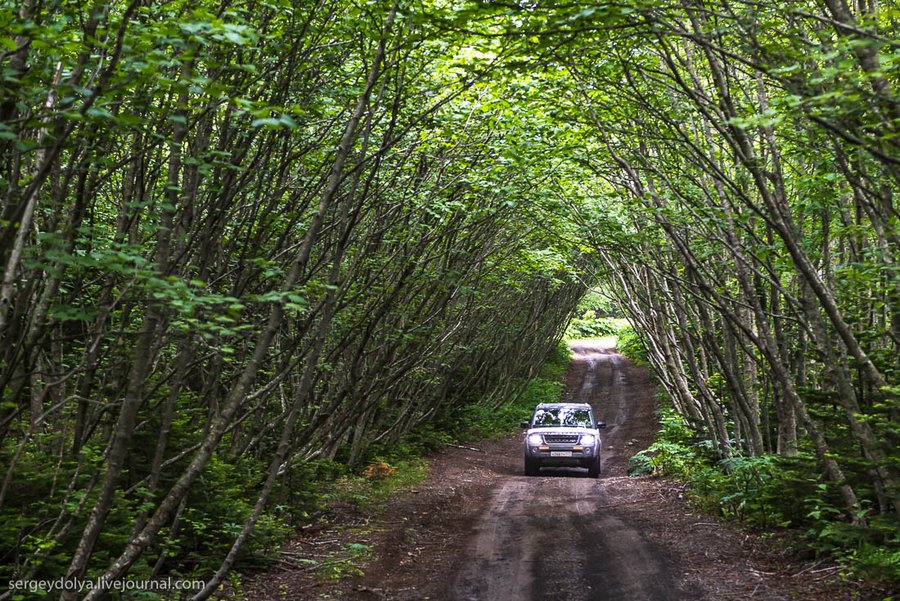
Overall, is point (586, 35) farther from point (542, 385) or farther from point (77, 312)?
point (542, 385)

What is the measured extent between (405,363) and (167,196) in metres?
9.07

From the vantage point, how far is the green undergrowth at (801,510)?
6.95 metres

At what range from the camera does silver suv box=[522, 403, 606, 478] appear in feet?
61.9

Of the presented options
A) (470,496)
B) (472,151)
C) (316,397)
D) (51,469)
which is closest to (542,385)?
(470,496)

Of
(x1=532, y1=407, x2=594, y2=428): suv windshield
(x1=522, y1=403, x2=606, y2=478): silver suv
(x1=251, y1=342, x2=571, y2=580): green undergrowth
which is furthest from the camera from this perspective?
(x1=532, y1=407, x2=594, y2=428): suv windshield

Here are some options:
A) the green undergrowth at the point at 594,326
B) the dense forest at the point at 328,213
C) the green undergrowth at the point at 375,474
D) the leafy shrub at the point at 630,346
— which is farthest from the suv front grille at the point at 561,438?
the green undergrowth at the point at 594,326

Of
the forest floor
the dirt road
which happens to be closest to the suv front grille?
the dirt road

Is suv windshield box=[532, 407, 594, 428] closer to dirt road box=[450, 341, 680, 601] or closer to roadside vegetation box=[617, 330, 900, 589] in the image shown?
dirt road box=[450, 341, 680, 601]

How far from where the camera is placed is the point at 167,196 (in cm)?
557

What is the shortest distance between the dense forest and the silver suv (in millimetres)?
4310

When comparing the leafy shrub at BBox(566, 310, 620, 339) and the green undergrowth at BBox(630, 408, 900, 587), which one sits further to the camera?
the leafy shrub at BBox(566, 310, 620, 339)

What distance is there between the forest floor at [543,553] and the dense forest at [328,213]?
28.8 inches

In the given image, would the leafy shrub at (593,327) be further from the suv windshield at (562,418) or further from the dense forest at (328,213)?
the dense forest at (328,213)

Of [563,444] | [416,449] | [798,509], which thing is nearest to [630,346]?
[416,449]
